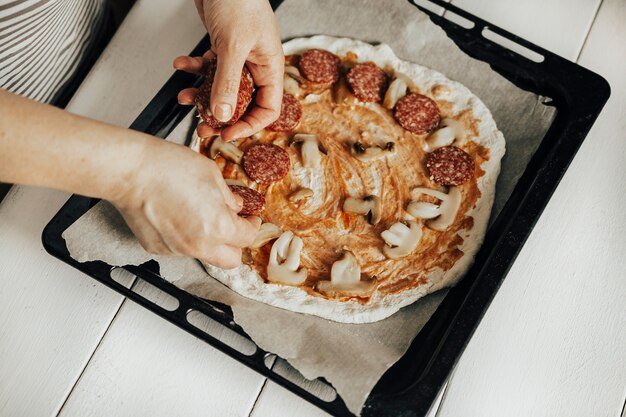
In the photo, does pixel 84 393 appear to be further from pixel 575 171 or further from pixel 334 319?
pixel 575 171

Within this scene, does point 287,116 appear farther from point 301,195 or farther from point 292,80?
point 301,195

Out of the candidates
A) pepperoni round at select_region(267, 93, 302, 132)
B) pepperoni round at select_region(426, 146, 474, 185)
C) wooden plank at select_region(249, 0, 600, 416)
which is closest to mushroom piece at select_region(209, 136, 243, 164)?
pepperoni round at select_region(267, 93, 302, 132)

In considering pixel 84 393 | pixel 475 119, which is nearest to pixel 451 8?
pixel 475 119

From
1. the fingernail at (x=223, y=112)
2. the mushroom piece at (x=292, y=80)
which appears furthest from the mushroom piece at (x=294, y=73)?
the fingernail at (x=223, y=112)

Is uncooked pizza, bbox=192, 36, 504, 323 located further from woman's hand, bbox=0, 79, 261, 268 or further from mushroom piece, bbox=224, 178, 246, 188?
woman's hand, bbox=0, 79, 261, 268

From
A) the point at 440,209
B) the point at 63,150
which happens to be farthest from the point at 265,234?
the point at 63,150

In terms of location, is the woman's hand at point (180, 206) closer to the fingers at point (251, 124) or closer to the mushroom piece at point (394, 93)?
the fingers at point (251, 124)

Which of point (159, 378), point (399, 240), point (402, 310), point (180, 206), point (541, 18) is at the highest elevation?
point (541, 18)
